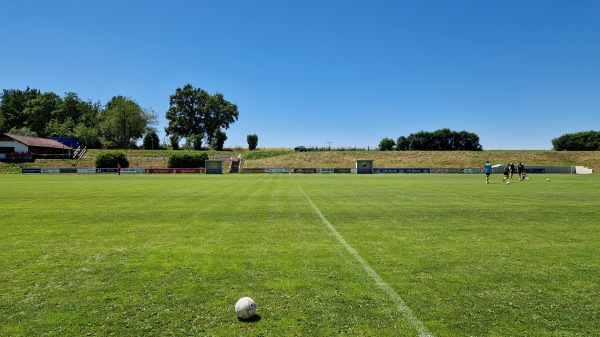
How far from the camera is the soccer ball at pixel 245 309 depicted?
4.33 metres

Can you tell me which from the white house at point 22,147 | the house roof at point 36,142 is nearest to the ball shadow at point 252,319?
the white house at point 22,147

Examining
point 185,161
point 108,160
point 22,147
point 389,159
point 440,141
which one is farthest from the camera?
point 440,141

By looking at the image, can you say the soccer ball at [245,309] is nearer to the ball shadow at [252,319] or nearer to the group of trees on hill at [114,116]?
the ball shadow at [252,319]

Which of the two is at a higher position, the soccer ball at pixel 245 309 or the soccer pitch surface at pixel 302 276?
the soccer ball at pixel 245 309

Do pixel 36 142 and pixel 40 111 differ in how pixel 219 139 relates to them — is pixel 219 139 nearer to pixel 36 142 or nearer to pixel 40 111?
pixel 36 142

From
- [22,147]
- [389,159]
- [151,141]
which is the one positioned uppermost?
[151,141]

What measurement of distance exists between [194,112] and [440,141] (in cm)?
7726

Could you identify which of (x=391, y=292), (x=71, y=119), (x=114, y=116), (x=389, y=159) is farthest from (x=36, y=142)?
(x=391, y=292)

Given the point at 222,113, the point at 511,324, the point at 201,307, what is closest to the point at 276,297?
the point at 201,307

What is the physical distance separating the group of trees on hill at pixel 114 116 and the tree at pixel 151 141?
202 inches

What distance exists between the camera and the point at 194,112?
11956cm

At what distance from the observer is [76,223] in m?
11.0

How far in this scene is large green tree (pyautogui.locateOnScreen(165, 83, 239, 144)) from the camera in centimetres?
11831

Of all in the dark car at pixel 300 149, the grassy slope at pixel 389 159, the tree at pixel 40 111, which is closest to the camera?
the grassy slope at pixel 389 159
